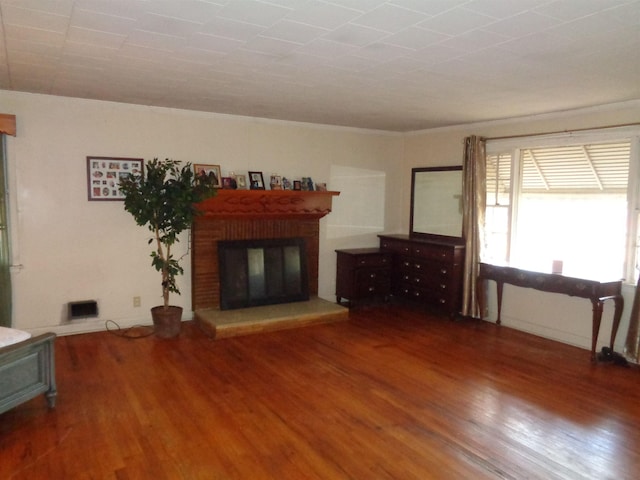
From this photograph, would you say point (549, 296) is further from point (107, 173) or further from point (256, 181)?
point (107, 173)

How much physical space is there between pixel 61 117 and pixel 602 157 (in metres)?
5.11

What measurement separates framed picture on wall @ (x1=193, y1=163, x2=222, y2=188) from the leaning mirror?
267cm

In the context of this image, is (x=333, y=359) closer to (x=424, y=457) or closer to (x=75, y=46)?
(x=424, y=457)

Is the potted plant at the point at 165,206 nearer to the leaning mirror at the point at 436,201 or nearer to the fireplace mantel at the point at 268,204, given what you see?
the fireplace mantel at the point at 268,204

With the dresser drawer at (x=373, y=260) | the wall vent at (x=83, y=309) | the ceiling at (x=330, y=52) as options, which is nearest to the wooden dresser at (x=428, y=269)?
the dresser drawer at (x=373, y=260)

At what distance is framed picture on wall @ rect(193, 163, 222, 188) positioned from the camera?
498 centimetres

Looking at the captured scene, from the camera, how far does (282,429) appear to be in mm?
2869

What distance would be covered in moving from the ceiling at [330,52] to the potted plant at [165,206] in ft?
2.42

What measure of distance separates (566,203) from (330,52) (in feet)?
10.6

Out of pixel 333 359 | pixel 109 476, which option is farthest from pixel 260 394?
pixel 109 476

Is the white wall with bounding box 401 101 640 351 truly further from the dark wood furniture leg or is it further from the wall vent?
the wall vent

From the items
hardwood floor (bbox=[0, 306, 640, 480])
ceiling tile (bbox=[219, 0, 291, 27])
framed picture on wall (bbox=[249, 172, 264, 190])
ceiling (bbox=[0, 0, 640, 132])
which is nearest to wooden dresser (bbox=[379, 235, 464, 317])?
hardwood floor (bbox=[0, 306, 640, 480])

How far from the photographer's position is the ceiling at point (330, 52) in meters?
2.18

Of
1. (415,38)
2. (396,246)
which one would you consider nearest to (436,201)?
(396,246)
